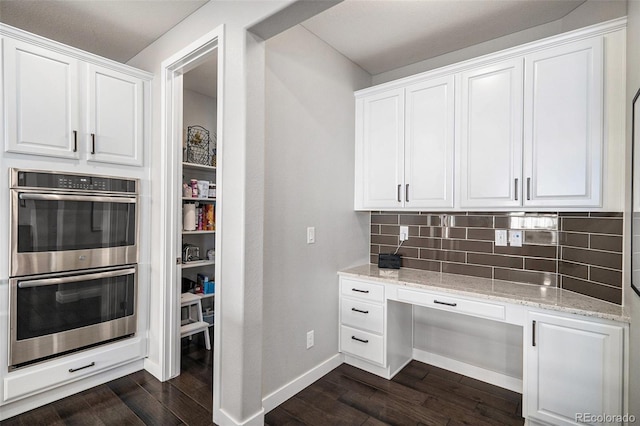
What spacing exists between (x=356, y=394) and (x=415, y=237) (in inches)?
54.9

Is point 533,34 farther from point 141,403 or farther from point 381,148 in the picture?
point 141,403

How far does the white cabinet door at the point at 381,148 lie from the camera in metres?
2.64

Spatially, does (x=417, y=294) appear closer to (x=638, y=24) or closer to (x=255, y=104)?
(x=255, y=104)

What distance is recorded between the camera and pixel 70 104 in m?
2.15

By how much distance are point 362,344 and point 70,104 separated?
279 centimetres

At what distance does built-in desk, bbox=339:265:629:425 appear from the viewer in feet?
5.39

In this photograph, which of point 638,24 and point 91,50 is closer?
point 638,24

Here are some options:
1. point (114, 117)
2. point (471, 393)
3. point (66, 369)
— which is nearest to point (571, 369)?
point (471, 393)

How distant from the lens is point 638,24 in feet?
4.93

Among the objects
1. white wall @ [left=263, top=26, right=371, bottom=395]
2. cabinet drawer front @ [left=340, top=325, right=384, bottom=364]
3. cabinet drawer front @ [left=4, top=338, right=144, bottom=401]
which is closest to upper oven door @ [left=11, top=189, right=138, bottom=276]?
cabinet drawer front @ [left=4, top=338, right=144, bottom=401]

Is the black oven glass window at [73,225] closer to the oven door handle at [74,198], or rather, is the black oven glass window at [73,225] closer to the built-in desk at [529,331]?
the oven door handle at [74,198]

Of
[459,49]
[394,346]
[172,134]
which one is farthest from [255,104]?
[394,346]

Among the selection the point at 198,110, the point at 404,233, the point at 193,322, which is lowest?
the point at 193,322

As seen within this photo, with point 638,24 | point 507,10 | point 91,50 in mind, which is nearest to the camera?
point 638,24
